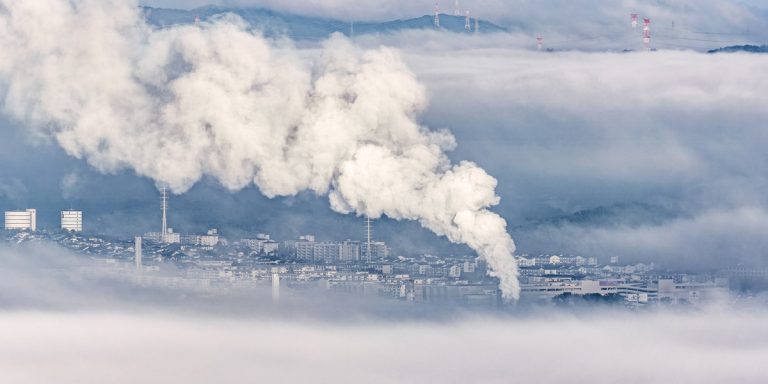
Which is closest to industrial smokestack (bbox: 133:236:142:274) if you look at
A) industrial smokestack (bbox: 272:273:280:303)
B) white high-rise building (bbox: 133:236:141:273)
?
white high-rise building (bbox: 133:236:141:273)

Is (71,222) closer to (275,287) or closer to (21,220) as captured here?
(21,220)

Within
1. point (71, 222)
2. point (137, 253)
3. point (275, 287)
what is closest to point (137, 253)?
point (137, 253)

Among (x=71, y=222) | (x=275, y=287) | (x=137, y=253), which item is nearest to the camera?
(x=275, y=287)

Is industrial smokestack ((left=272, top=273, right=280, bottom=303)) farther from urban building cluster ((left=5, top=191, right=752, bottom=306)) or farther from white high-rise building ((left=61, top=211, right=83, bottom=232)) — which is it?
white high-rise building ((left=61, top=211, right=83, bottom=232))

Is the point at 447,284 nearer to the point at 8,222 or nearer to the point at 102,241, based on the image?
the point at 102,241

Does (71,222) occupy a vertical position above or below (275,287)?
above

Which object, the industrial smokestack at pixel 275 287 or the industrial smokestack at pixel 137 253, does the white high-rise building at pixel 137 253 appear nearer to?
the industrial smokestack at pixel 137 253
